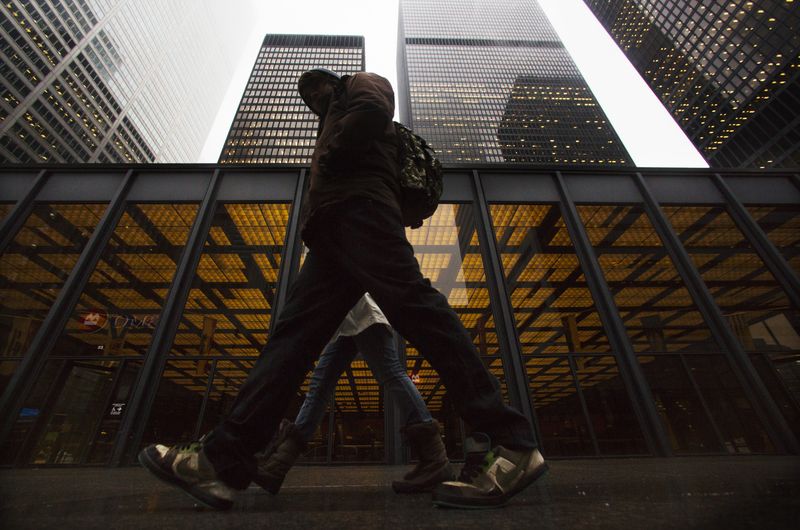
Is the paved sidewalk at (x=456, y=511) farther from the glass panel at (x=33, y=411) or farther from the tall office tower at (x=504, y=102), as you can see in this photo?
the tall office tower at (x=504, y=102)

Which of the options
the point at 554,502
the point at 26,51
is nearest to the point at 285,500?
the point at 554,502

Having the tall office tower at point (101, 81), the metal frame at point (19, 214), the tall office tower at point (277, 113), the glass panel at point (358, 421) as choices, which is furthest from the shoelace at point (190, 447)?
the tall office tower at point (101, 81)

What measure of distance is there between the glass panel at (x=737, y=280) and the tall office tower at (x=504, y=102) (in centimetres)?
6788

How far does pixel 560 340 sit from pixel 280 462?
5323 millimetres

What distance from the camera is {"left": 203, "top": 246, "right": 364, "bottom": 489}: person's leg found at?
4.40 ft

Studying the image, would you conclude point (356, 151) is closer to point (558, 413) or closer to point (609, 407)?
→ point (558, 413)

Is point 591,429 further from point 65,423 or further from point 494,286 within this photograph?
point 65,423

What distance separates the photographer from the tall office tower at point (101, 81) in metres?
58.9

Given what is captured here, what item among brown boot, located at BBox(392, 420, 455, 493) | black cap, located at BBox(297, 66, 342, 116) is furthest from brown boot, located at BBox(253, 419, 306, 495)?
black cap, located at BBox(297, 66, 342, 116)

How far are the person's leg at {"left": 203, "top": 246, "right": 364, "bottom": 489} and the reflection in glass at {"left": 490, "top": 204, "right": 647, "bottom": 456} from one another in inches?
181

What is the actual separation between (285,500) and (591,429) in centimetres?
514

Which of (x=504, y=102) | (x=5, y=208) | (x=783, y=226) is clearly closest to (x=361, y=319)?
(x=5, y=208)

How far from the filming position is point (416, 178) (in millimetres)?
1931

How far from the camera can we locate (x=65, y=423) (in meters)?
5.12
